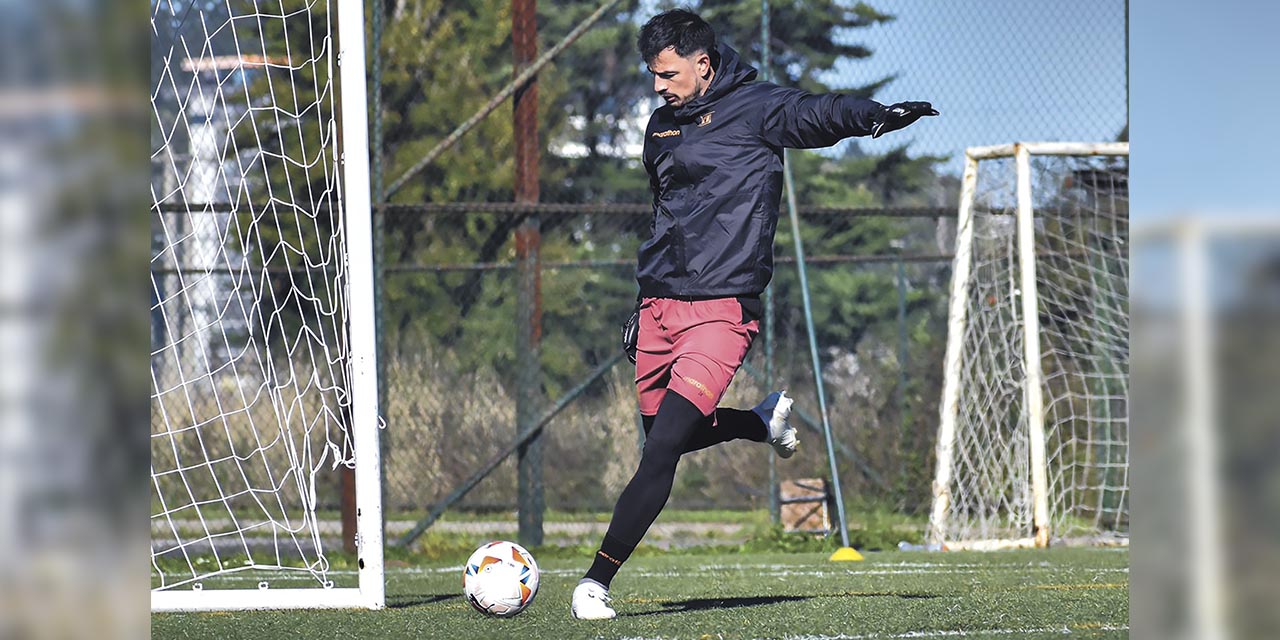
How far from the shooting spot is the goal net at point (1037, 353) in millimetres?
9344

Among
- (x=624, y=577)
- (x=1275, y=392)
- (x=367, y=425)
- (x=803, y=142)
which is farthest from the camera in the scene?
(x=624, y=577)

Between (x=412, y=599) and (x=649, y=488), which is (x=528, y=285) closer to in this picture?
(x=412, y=599)

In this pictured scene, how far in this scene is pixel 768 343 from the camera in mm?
9602

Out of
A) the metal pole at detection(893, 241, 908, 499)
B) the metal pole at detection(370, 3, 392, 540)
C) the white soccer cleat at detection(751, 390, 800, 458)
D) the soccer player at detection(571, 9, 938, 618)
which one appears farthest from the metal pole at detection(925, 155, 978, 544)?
the soccer player at detection(571, 9, 938, 618)

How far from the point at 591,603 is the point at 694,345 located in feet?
2.96

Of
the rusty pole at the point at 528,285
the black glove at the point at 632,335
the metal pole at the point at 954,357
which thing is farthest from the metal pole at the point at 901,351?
the black glove at the point at 632,335

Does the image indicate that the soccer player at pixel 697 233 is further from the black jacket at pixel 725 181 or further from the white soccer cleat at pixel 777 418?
the white soccer cleat at pixel 777 418

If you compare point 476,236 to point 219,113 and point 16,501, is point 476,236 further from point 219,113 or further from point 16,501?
point 16,501

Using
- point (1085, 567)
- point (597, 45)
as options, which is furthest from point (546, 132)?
point (1085, 567)

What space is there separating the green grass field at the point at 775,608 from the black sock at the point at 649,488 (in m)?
0.22

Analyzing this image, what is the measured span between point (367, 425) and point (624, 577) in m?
2.30

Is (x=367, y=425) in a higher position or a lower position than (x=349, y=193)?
lower

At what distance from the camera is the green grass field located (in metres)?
4.00

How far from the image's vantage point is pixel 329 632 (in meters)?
4.21
